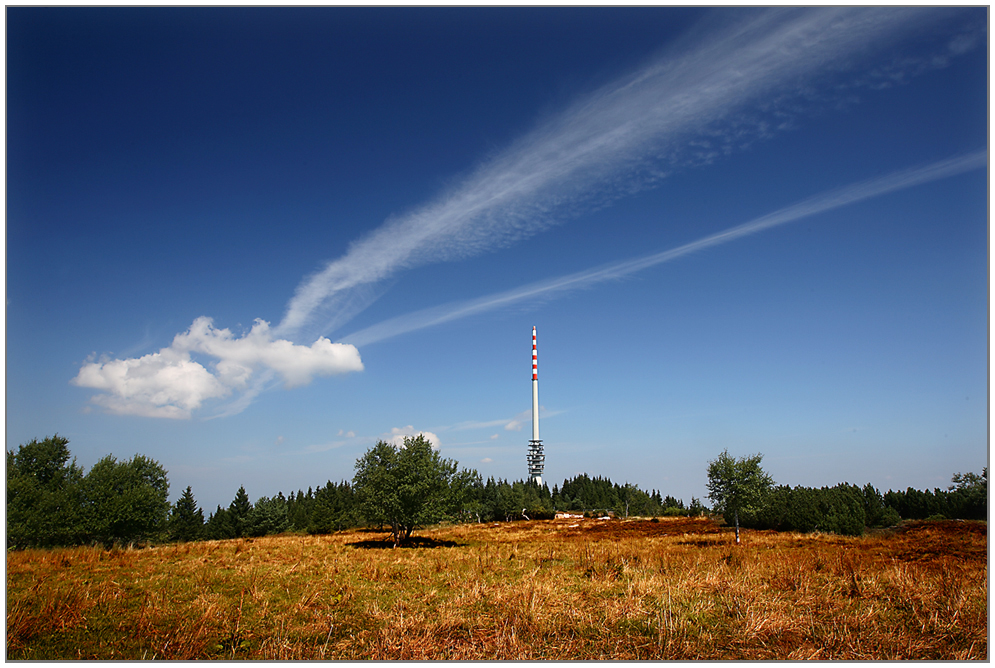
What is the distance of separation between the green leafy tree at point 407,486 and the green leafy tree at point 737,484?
19.6 m

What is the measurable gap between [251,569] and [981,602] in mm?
21217

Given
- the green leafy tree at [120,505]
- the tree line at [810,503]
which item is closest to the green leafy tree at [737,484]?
the tree line at [810,503]

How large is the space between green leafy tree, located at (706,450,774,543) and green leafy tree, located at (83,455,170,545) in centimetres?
4591

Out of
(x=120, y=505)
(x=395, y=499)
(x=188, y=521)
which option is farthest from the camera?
(x=188, y=521)

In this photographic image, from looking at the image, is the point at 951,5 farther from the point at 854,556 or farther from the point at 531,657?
the point at 854,556

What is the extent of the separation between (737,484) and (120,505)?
158 feet

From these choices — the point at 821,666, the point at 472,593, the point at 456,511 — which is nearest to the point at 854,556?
the point at 821,666

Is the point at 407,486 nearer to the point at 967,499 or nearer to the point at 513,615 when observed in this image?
the point at 513,615

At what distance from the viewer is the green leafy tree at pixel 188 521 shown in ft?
219

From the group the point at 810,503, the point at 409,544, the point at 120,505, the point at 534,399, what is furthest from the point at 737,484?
the point at 534,399

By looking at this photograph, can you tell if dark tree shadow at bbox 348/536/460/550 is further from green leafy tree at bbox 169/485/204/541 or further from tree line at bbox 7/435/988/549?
green leafy tree at bbox 169/485/204/541

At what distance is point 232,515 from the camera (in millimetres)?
69625

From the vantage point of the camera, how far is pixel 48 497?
3303 cm

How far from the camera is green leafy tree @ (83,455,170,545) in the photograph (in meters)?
35.4
